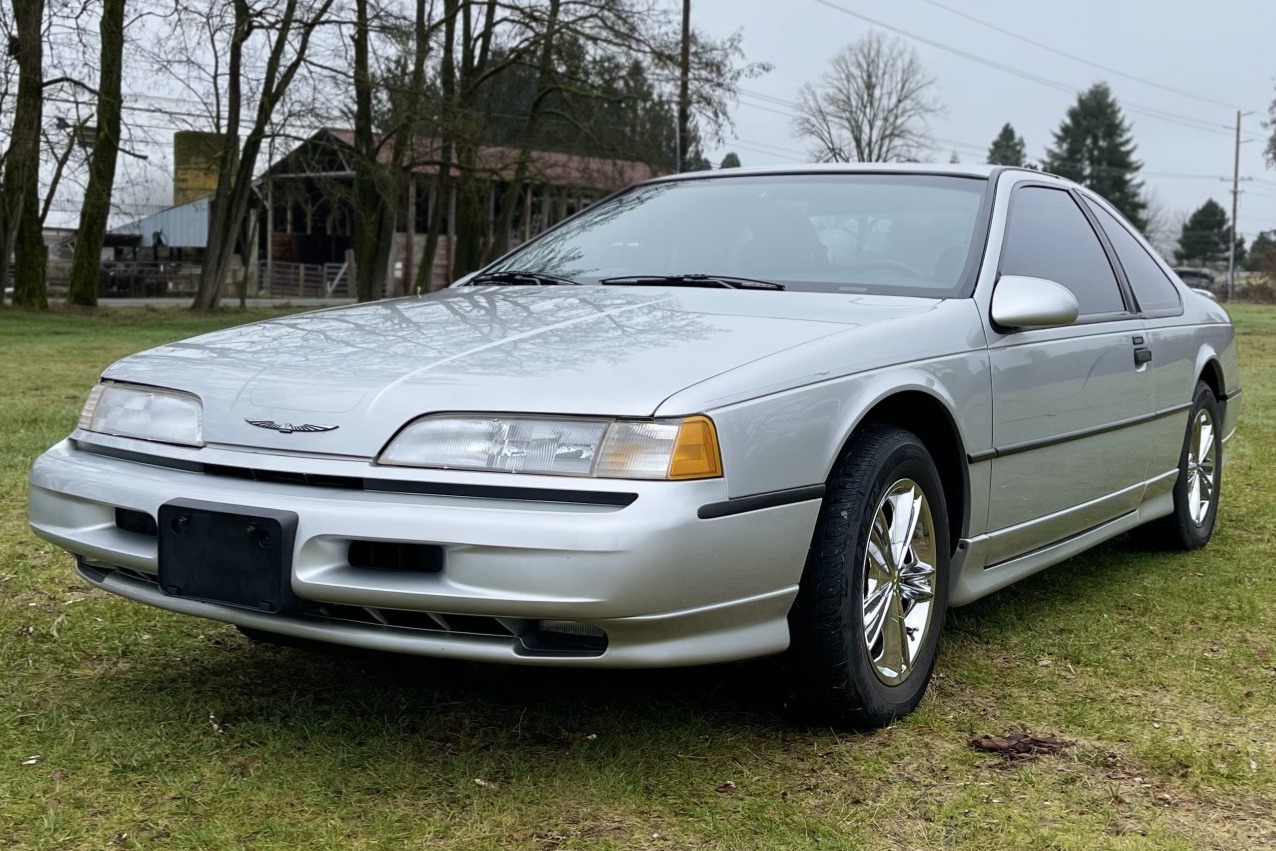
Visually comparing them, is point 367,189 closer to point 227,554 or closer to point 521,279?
point 521,279

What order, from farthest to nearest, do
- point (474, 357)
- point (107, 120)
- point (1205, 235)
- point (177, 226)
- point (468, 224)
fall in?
1. point (1205, 235)
2. point (177, 226)
3. point (468, 224)
4. point (107, 120)
5. point (474, 357)

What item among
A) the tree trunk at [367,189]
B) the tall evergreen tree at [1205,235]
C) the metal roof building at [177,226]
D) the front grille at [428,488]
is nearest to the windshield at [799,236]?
the front grille at [428,488]

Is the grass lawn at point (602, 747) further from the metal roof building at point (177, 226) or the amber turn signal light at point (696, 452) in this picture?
the metal roof building at point (177, 226)

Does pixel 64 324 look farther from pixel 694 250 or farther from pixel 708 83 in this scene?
pixel 694 250

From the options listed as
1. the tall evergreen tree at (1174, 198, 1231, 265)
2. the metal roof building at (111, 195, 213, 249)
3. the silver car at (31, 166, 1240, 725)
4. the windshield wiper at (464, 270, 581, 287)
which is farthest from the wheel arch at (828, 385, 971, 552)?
the tall evergreen tree at (1174, 198, 1231, 265)

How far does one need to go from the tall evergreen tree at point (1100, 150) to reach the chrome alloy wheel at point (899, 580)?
82814 mm

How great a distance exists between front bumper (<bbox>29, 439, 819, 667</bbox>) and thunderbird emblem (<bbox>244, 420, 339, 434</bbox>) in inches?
2.3

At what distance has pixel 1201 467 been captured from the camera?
518cm

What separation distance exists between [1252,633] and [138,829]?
3.12 metres

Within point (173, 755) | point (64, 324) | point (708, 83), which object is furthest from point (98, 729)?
point (708, 83)

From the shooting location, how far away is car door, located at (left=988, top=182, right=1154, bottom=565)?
354cm

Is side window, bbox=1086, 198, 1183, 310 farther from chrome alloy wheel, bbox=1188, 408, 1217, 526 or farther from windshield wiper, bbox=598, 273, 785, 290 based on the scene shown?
windshield wiper, bbox=598, 273, 785, 290

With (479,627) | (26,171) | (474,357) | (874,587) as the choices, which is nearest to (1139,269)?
(874,587)

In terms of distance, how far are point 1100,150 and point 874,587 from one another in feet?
281
